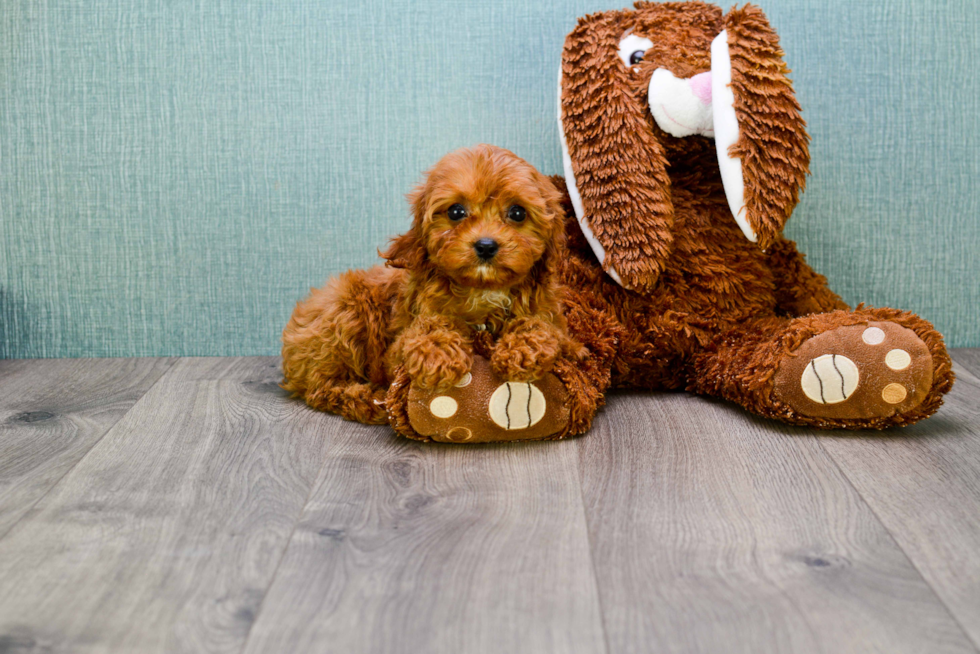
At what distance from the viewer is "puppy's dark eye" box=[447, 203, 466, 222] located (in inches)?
57.2

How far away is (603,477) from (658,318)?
0.50m

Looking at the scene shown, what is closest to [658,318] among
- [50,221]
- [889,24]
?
[889,24]

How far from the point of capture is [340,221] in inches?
83.7

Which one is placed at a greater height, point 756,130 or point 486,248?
point 756,130

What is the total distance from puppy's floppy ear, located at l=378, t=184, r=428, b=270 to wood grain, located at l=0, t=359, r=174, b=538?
661 mm

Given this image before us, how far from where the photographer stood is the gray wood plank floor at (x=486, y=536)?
0.98 meters

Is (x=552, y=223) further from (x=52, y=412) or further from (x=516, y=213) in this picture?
(x=52, y=412)

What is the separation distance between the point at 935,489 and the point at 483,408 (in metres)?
0.73

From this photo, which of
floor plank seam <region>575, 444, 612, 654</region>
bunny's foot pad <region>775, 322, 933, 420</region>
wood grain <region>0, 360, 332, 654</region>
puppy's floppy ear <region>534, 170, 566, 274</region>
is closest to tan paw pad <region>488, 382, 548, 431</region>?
floor plank seam <region>575, 444, 612, 654</region>

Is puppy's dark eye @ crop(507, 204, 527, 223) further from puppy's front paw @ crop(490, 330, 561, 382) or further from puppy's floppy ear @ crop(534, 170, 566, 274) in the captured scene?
puppy's front paw @ crop(490, 330, 561, 382)

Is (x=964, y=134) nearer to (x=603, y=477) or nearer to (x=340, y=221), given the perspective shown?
(x=603, y=477)

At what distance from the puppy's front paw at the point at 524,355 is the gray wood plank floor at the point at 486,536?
0.49ft

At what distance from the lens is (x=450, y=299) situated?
156cm

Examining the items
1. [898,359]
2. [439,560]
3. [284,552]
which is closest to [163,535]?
[284,552]
